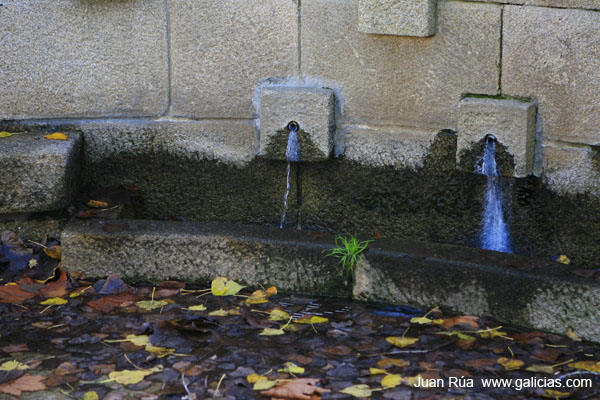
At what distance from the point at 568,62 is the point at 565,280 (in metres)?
0.96

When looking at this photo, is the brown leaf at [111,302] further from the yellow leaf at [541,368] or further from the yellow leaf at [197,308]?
the yellow leaf at [541,368]

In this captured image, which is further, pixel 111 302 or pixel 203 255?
pixel 203 255

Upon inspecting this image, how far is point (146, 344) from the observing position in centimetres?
313

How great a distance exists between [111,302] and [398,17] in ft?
5.77

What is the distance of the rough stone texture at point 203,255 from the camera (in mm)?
3609

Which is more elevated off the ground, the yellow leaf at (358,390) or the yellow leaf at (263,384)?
the yellow leaf at (263,384)

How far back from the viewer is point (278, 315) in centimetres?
341

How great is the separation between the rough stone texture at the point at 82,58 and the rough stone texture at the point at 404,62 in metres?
0.79

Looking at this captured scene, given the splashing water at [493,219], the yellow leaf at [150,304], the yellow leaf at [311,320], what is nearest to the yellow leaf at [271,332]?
the yellow leaf at [311,320]

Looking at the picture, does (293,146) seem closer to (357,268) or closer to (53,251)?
(357,268)

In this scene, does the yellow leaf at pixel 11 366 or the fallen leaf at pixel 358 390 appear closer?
the fallen leaf at pixel 358 390

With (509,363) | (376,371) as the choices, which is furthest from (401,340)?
(509,363)

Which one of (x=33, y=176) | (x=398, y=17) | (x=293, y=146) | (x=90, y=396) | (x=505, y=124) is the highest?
(x=398, y=17)

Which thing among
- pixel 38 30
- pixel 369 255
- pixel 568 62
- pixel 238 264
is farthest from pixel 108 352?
pixel 568 62
